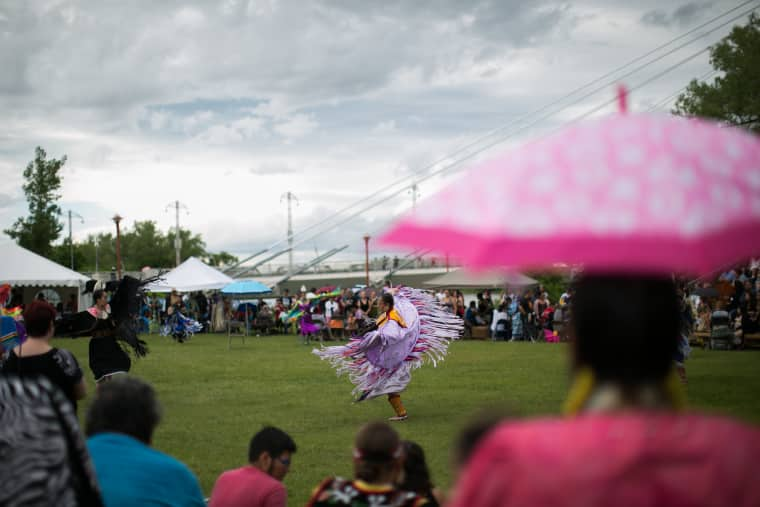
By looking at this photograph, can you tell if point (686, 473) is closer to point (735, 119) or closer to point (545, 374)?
point (545, 374)

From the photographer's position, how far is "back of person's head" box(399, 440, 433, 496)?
3.91m

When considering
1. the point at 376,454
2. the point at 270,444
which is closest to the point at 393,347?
the point at 270,444

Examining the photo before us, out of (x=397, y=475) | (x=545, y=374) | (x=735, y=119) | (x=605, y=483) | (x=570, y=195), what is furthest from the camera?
(x=735, y=119)

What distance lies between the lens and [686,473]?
1565 millimetres

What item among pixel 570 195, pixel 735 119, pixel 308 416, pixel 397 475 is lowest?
pixel 308 416

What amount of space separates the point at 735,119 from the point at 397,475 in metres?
30.3

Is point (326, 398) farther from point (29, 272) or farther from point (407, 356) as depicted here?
point (29, 272)

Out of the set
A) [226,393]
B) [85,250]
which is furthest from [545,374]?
[85,250]

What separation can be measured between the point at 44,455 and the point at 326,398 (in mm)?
10848

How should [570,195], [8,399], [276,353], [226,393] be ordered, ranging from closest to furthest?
[570,195], [8,399], [226,393], [276,353]

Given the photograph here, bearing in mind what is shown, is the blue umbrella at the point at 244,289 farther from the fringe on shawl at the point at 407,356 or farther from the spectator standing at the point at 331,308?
the fringe on shawl at the point at 407,356

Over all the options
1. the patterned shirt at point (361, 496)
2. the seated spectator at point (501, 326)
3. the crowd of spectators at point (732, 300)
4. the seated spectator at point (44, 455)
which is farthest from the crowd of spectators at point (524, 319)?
the seated spectator at point (44, 455)

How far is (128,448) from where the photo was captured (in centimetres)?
322

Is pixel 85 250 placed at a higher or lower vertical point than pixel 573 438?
higher
